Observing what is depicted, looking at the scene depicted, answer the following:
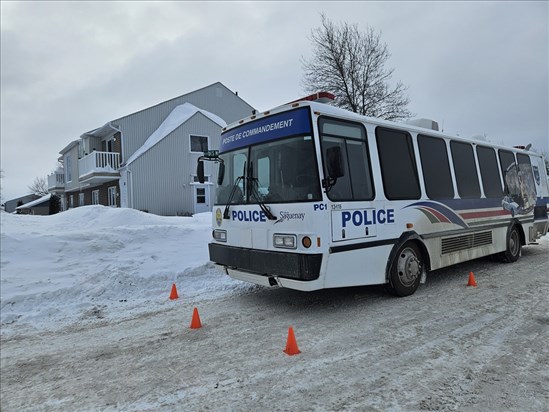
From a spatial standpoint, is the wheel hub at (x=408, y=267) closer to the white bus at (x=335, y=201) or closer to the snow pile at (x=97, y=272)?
the white bus at (x=335, y=201)

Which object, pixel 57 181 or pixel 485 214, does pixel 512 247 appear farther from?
pixel 57 181

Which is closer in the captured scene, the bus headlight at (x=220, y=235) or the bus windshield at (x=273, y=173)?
the bus windshield at (x=273, y=173)

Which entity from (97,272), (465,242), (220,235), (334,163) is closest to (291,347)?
(334,163)

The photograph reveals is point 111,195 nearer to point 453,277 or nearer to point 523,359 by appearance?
point 453,277

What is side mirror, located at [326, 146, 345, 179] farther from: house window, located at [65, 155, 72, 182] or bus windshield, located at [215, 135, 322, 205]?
house window, located at [65, 155, 72, 182]

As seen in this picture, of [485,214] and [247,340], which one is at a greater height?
[485,214]

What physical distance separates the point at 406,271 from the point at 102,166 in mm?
21549

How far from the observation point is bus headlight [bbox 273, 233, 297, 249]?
16.7 feet

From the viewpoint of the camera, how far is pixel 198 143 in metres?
24.1

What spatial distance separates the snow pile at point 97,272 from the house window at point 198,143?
14028 mm

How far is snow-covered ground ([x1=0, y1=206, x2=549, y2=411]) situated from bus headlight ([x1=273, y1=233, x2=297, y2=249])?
1059mm

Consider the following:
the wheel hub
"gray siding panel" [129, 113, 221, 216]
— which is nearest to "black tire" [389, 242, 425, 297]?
the wheel hub

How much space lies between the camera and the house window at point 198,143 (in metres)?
23.9

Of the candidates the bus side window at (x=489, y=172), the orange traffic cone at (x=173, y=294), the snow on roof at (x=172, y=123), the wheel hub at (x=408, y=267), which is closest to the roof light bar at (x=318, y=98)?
the wheel hub at (x=408, y=267)
